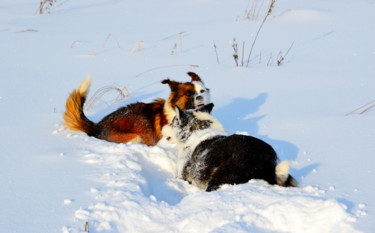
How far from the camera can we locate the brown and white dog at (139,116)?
5.08 meters

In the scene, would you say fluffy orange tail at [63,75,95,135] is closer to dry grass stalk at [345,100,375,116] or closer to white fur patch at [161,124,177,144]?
white fur patch at [161,124,177,144]

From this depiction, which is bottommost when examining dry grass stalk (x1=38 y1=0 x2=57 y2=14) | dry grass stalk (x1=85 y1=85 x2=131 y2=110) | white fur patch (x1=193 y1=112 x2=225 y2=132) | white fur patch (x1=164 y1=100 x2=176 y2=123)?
dry grass stalk (x1=85 y1=85 x2=131 y2=110)

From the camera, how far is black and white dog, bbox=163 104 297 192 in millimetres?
3631

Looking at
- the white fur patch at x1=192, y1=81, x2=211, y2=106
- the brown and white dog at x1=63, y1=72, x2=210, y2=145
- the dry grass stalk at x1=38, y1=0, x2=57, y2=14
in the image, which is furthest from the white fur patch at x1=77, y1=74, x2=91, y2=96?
the dry grass stalk at x1=38, y1=0, x2=57, y2=14

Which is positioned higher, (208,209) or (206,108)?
(206,108)

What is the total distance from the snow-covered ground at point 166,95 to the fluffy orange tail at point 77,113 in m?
0.12

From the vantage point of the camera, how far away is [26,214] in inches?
117

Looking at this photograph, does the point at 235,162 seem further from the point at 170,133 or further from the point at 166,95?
the point at 166,95

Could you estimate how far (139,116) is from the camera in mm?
5266

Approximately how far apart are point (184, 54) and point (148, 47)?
0.77m

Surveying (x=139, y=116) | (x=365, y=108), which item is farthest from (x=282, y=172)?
(x=365, y=108)

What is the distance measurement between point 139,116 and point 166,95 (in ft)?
3.70

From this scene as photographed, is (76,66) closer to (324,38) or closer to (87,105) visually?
(87,105)

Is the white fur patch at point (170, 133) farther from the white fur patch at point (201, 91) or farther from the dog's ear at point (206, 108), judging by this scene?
the white fur patch at point (201, 91)
